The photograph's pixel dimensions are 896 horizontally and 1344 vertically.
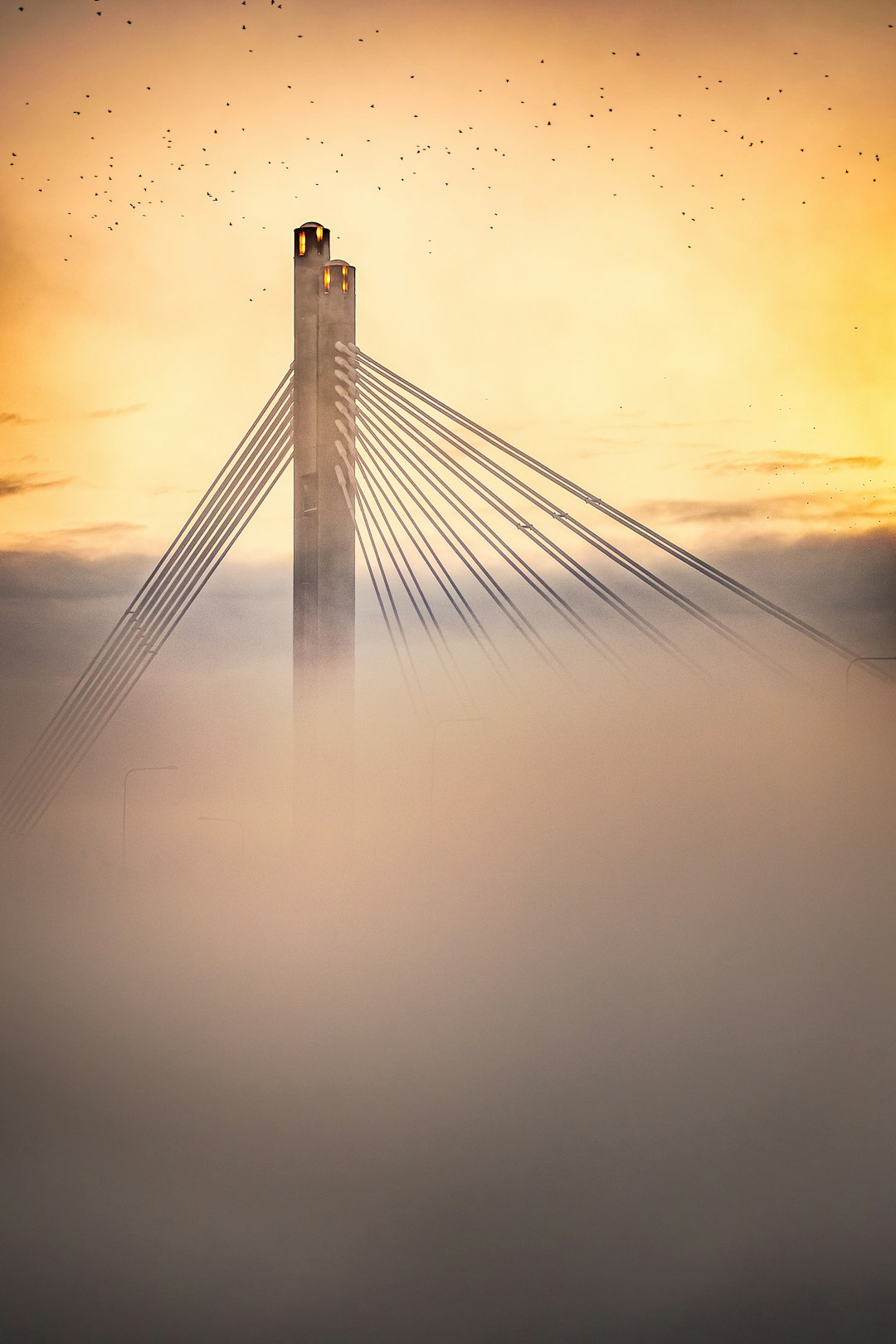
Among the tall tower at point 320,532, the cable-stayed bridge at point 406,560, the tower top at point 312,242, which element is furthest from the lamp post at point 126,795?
the tower top at point 312,242

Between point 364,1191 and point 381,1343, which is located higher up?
point 364,1191

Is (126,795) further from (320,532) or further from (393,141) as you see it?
(393,141)

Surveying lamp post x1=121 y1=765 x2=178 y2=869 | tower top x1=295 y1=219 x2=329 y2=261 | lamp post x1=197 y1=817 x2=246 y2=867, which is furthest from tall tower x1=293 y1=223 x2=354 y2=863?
lamp post x1=121 y1=765 x2=178 y2=869

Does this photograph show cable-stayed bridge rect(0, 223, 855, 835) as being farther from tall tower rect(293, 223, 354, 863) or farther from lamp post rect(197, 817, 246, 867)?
lamp post rect(197, 817, 246, 867)

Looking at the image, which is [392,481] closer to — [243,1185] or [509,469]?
[509,469]

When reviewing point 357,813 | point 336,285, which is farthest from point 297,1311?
point 336,285

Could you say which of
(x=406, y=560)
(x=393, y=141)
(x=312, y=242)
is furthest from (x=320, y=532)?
(x=393, y=141)
